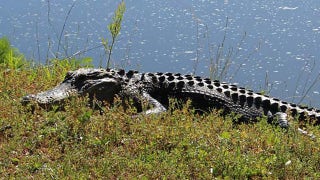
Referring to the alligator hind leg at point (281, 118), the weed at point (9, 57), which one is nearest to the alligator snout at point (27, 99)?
the weed at point (9, 57)

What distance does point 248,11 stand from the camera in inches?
770

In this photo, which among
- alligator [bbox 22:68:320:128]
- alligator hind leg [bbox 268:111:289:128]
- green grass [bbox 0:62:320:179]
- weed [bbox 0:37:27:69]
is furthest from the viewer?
weed [bbox 0:37:27:69]

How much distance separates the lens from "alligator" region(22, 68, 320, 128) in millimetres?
8133

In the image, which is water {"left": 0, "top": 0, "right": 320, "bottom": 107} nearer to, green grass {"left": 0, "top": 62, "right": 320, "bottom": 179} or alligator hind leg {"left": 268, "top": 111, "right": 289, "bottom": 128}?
alligator hind leg {"left": 268, "top": 111, "right": 289, "bottom": 128}

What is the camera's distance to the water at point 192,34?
1417 cm

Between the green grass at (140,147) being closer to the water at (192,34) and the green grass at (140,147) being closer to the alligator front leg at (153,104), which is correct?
the alligator front leg at (153,104)

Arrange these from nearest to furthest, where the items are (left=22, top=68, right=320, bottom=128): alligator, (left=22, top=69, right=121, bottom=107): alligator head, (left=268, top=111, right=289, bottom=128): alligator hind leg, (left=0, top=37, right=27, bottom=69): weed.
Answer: (left=22, top=69, right=121, bottom=107): alligator head → (left=268, top=111, right=289, bottom=128): alligator hind leg → (left=22, top=68, right=320, bottom=128): alligator → (left=0, top=37, right=27, bottom=69): weed

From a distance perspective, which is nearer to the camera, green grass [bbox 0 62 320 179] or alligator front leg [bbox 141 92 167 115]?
green grass [bbox 0 62 320 179]

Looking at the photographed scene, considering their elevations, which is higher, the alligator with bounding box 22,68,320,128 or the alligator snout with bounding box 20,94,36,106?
the alligator snout with bounding box 20,94,36,106

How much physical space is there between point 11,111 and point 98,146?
1.18 metres

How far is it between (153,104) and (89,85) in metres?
0.78

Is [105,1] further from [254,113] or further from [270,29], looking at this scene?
[254,113]

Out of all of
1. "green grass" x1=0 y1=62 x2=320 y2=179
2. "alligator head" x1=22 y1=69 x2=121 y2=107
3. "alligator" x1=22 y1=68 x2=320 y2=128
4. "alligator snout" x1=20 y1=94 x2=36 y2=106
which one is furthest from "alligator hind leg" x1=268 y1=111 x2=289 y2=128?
"alligator snout" x1=20 y1=94 x2=36 y2=106

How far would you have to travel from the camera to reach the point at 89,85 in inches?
319
